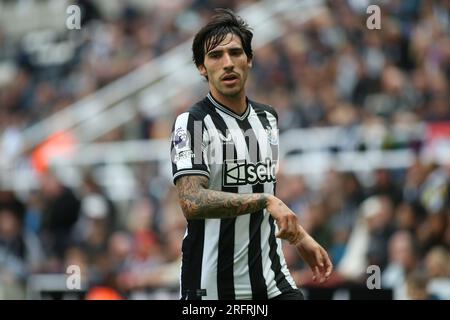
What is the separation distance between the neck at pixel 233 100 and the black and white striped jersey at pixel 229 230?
44 millimetres

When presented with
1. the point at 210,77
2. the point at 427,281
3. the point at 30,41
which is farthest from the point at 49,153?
the point at 210,77

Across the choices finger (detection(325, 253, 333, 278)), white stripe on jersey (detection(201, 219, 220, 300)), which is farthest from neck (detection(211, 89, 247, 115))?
finger (detection(325, 253, 333, 278))

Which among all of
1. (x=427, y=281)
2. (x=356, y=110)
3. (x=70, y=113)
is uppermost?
(x=70, y=113)

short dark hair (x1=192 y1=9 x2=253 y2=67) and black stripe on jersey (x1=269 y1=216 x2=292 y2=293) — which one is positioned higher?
short dark hair (x1=192 y1=9 x2=253 y2=67)

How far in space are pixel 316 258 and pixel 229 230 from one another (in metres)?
0.60

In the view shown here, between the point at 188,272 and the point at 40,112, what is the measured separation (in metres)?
12.1

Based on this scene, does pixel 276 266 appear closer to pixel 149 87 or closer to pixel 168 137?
pixel 168 137

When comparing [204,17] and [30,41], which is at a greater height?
[30,41]

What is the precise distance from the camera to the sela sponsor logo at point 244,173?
6.11 metres

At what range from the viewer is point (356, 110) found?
12578 mm

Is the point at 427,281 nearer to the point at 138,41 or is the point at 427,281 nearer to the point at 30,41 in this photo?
the point at 138,41

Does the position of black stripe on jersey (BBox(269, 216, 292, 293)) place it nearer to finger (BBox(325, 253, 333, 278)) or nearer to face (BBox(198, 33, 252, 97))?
finger (BBox(325, 253, 333, 278))

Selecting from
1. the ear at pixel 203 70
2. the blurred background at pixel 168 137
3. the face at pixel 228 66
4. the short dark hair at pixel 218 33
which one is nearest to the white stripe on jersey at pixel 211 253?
the face at pixel 228 66

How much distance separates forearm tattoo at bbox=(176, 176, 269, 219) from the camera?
5.70 m
